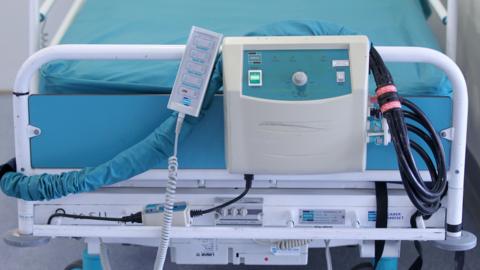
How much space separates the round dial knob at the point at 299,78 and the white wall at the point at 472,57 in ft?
4.25

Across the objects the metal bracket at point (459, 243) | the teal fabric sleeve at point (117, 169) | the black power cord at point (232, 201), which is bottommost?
the metal bracket at point (459, 243)

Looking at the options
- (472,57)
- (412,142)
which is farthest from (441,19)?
(412,142)

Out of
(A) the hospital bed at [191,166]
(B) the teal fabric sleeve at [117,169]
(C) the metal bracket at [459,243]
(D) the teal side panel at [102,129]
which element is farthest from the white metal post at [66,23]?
(C) the metal bracket at [459,243]

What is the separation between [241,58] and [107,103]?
35 cm

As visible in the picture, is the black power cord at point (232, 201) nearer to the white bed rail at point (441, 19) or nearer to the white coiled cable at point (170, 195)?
the white coiled cable at point (170, 195)

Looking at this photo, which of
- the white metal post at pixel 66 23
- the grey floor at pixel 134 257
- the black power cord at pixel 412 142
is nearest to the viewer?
the black power cord at pixel 412 142

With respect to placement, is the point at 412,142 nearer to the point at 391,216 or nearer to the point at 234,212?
the point at 391,216

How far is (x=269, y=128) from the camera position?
1315 mm

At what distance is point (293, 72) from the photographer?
1313 mm

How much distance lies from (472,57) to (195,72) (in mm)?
1519

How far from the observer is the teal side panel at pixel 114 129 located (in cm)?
143

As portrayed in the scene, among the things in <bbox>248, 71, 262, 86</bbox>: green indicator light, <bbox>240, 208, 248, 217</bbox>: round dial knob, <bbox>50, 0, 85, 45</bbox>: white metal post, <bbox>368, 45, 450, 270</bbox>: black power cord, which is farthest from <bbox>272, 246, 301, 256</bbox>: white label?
<bbox>50, 0, 85, 45</bbox>: white metal post

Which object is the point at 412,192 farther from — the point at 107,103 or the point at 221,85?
the point at 107,103

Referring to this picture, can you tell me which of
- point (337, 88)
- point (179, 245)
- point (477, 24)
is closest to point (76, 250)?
point (179, 245)
